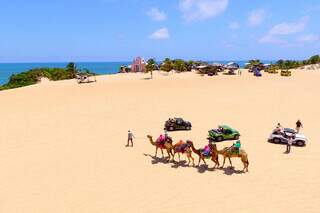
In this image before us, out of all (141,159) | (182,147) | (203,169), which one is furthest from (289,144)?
(141,159)

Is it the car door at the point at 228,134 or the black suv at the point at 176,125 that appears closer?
the car door at the point at 228,134

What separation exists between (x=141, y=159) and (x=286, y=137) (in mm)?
11199

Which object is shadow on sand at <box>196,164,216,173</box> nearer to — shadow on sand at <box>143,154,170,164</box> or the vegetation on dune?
shadow on sand at <box>143,154,170,164</box>

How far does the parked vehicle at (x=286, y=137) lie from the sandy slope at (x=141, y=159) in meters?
0.82

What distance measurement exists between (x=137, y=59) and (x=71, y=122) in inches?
2618

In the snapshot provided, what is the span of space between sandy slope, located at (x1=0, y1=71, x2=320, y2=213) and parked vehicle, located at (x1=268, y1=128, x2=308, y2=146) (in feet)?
2.70

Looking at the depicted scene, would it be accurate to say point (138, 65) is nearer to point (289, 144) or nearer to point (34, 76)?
point (34, 76)

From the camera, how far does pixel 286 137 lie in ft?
83.5

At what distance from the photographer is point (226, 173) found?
19.7m

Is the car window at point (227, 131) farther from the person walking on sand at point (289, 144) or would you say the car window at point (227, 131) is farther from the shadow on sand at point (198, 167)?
the shadow on sand at point (198, 167)

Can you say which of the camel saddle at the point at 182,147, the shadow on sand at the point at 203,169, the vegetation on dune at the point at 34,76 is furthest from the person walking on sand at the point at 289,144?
the vegetation on dune at the point at 34,76

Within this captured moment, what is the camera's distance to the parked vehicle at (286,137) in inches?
988

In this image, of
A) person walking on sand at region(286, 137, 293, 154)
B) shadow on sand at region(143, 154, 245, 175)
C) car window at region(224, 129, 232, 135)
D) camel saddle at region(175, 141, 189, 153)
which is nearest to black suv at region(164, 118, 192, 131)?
car window at region(224, 129, 232, 135)

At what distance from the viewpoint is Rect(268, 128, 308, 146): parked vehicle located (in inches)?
988
